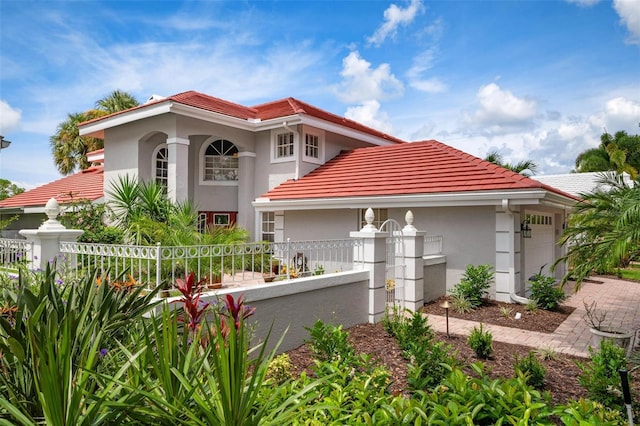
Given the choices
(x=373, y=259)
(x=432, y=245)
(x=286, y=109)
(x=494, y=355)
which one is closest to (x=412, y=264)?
(x=373, y=259)

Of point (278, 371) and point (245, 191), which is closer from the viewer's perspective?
point (278, 371)

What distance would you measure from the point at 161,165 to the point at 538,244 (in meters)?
13.9

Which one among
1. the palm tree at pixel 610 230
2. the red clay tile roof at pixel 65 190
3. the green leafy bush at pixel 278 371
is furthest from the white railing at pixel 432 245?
the red clay tile roof at pixel 65 190

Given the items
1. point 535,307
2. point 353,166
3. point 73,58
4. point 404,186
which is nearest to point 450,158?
point 404,186

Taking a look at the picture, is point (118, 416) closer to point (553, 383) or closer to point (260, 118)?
point (553, 383)

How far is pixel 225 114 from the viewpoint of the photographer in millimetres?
13836

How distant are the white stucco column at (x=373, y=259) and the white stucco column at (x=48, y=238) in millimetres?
5300

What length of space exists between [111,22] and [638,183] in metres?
11.2

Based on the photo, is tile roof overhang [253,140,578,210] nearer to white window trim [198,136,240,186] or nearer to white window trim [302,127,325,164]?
white window trim [302,127,325,164]

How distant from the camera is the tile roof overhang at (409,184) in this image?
10.2 metres

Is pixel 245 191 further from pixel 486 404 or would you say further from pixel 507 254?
pixel 486 404

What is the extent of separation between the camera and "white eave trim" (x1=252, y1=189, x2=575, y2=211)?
9805 millimetres

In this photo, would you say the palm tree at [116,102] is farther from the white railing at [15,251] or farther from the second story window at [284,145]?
the white railing at [15,251]

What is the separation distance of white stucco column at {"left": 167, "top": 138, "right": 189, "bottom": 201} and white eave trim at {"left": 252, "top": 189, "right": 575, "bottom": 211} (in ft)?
8.01
